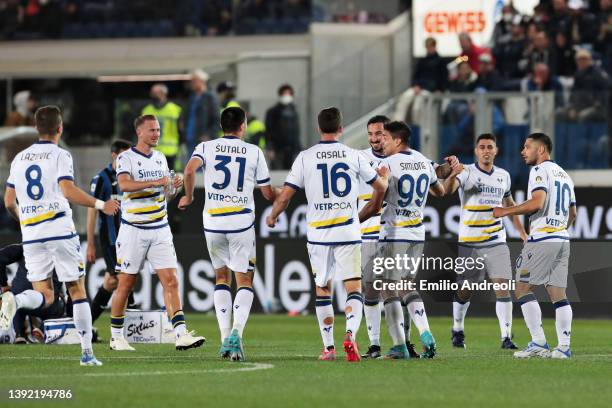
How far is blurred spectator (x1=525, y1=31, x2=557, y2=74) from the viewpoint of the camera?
79.5ft

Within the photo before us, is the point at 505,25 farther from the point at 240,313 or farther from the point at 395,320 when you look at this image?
the point at 240,313

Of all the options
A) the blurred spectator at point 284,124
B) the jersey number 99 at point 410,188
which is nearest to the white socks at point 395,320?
the jersey number 99 at point 410,188

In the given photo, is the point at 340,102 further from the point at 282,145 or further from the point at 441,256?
the point at 441,256

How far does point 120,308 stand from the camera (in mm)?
14133

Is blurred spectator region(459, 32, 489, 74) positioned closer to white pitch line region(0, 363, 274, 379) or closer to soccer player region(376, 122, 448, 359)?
soccer player region(376, 122, 448, 359)

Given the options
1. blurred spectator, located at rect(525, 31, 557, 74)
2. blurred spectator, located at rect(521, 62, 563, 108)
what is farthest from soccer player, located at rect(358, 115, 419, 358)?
blurred spectator, located at rect(525, 31, 557, 74)

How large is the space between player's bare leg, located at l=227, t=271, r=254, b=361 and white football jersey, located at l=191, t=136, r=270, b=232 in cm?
48

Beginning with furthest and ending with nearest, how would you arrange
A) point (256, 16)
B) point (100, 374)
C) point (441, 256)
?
point (256, 16) → point (441, 256) → point (100, 374)

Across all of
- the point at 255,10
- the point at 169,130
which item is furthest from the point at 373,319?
the point at 255,10

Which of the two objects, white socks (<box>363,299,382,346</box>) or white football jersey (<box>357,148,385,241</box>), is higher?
white football jersey (<box>357,148,385,241</box>)

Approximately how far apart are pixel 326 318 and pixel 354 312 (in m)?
0.26

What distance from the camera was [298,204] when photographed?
22.6 m

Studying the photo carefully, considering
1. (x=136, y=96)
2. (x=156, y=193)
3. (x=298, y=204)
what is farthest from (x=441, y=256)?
(x=136, y=96)

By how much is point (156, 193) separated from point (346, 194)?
87.3 inches
